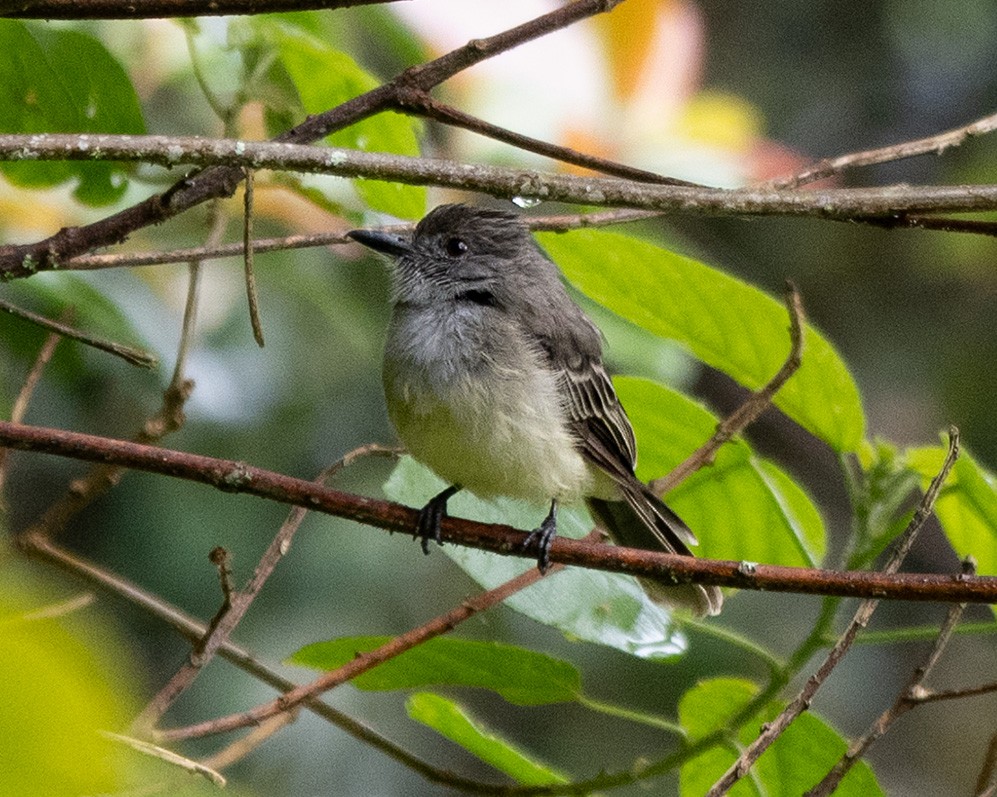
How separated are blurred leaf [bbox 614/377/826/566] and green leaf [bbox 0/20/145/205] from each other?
3.33 feet

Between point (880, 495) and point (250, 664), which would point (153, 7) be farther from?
point (880, 495)

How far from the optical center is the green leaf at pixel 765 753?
2157 millimetres

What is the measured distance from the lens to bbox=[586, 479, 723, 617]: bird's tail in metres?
2.69

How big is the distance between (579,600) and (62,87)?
1.27 m

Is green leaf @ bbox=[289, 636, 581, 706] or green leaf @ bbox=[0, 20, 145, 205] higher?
green leaf @ bbox=[0, 20, 145, 205]

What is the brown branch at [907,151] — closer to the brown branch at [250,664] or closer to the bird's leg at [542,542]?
the bird's leg at [542,542]

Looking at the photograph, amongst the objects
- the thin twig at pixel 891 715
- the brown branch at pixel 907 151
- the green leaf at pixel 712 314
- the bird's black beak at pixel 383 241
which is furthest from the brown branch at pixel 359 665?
the brown branch at pixel 907 151

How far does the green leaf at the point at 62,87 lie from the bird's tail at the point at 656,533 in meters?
1.27

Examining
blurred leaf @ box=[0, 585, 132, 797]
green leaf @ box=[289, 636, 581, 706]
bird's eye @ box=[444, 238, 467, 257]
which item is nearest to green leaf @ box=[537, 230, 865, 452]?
green leaf @ box=[289, 636, 581, 706]

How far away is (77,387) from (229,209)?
2.41 ft

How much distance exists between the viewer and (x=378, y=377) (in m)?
4.58

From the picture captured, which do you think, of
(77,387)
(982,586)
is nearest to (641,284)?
(982,586)

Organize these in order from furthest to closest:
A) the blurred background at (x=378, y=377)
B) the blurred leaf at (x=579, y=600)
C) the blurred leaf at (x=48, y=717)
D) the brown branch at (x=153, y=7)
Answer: the blurred background at (x=378, y=377), the blurred leaf at (x=579, y=600), the brown branch at (x=153, y=7), the blurred leaf at (x=48, y=717)

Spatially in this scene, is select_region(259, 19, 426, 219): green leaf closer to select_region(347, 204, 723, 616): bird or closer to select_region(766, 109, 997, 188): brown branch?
select_region(347, 204, 723, 616): bird
